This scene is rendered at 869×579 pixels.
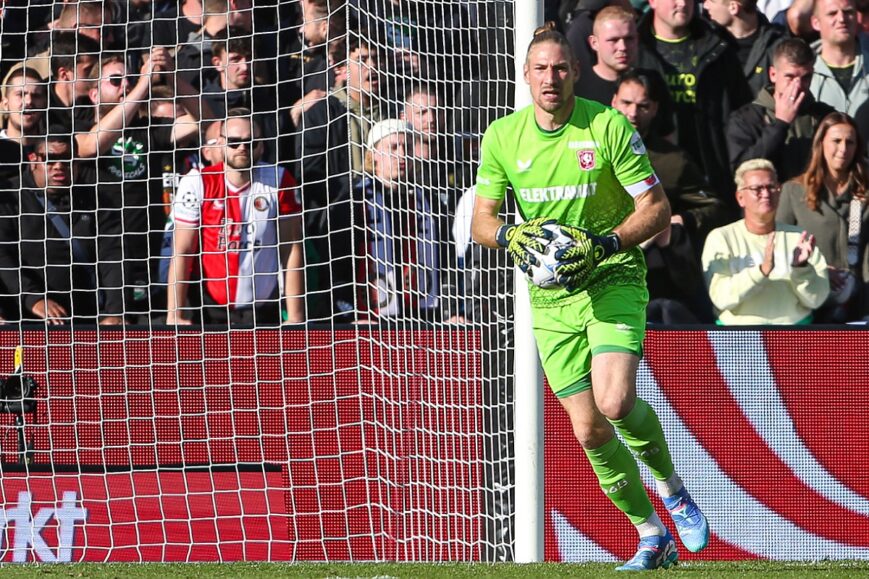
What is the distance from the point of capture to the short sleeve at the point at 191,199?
720 cm

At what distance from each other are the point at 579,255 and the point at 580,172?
47 cm

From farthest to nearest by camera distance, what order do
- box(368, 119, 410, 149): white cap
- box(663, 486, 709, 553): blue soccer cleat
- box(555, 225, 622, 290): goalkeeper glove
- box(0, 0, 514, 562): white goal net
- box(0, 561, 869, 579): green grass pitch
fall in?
box(0, 0, 514, 562): white goal net → box(368, 119, 410, 149): white cap → box(663, 486, 709, 553): blue soccer cleat → box(0, 561, 869, 579): green grass pitch → box(555, 225, 622, 290): goalkeeper glove

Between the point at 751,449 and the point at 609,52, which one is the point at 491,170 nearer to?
the point at 609,52

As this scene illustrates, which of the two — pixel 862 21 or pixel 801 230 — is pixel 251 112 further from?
pixel 862 21

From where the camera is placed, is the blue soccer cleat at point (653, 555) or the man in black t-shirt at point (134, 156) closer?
the blue soccer cleat at point (653, 555)

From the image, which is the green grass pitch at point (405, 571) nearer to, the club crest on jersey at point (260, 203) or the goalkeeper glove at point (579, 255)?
the goalkeeper glove at point (579, 255)

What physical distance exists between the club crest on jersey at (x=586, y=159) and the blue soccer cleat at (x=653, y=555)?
1.61 metres

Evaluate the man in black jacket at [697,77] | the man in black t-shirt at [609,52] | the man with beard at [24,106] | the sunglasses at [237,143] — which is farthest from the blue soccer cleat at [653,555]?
the man with beard at [24,106]

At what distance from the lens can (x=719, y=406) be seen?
277 inches

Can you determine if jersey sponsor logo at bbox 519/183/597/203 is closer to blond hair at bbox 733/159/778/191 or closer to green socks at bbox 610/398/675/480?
green socks at bbox 610/398/675/480

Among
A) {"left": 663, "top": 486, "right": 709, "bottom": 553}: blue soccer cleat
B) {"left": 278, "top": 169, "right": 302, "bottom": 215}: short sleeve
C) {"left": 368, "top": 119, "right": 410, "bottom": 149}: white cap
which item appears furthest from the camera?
{"left": 278, "top": 169, "right": 302, "bottom": 215}: short sleeve

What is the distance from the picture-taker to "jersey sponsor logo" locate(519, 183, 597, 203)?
16.7ft

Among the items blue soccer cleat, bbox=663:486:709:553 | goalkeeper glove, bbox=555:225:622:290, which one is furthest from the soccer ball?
blue soccer cleat, bbox=663:486:709:553

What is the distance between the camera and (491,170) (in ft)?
17.4
